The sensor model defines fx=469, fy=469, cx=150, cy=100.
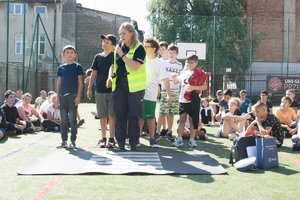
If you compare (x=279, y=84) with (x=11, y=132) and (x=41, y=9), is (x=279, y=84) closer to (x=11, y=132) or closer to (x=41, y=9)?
(x=11, y=132)

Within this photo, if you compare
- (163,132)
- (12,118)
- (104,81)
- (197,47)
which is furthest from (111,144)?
(197,47)

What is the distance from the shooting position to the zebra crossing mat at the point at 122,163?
229 inches

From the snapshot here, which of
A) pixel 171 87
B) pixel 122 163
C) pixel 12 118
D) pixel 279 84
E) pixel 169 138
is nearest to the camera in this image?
pixel 122 163

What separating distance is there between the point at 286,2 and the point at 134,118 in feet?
107

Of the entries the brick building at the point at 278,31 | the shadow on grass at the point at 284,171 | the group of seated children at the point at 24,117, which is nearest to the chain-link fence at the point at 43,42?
the group of seated children at the point at 24,117

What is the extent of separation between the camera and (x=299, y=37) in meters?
36.2

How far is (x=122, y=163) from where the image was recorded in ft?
20.7

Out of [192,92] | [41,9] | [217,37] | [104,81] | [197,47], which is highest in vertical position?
[41,9]

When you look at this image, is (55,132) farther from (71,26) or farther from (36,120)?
(71,26)

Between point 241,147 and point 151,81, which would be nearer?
point 241,147

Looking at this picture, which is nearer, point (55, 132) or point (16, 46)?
point (55, 132)

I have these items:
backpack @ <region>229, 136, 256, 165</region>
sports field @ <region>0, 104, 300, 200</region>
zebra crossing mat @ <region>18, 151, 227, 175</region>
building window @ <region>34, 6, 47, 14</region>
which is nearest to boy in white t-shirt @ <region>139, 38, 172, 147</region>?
zebra crossing mat @ <region>18, 151, 227, 175</region>

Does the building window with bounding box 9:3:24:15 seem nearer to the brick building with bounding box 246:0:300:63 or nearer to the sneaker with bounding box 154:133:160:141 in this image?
the brick building with bounding box 246:0:300:63

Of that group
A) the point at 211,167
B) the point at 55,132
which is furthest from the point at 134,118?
the point at 55,132
